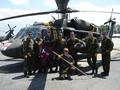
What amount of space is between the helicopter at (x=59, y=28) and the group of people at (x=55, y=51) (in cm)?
121

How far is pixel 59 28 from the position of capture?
14.5 metres

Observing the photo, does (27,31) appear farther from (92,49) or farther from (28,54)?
(92,49)

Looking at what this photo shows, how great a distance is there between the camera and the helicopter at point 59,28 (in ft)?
42.4

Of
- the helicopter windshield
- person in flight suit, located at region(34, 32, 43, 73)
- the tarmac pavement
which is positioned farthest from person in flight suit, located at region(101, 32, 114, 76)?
the helicopter windshield

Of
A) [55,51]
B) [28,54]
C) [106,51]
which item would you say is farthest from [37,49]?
[106,51]

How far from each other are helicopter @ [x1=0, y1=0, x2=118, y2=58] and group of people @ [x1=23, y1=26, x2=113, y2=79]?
1212 millimetres

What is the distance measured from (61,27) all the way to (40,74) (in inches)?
141

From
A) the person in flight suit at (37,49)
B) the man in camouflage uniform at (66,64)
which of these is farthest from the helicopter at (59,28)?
the man in camouflage uniform at (66,64)

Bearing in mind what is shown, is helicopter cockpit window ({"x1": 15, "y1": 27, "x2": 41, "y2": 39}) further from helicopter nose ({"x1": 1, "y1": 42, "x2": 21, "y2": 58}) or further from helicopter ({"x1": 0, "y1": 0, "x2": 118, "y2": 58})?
helicopter nose ({"x1": 1, "y1": 42, "x2": 21, "y2": 58})

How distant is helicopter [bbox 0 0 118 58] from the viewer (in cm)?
1292

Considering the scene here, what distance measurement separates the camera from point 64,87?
9453mm

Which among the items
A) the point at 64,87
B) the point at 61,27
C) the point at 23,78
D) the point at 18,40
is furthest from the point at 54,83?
the point at 61,27

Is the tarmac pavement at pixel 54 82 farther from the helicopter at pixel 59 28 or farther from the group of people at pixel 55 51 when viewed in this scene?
the helicopter at pixel 59 28

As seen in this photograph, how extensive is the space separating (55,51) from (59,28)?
251 cm
